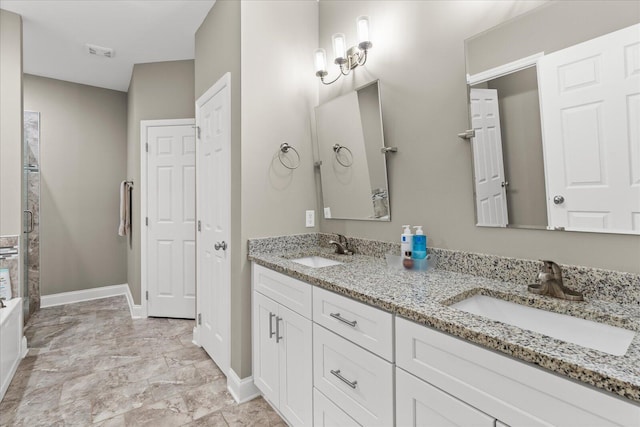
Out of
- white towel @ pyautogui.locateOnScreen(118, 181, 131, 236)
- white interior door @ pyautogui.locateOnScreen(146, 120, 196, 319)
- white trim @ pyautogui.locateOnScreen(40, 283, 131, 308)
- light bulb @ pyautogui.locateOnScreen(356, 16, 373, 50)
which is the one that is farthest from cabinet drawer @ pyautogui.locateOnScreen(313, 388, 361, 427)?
white trim @ pyautogui.locateOnScreen(40, 283, 131, 308)

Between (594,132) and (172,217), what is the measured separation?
3392mm

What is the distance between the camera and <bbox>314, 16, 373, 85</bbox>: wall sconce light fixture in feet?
5.81

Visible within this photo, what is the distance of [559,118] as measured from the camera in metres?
1.15

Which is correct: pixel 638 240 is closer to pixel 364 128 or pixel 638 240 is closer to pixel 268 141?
pixel 364 128

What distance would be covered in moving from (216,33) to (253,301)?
6.28ft

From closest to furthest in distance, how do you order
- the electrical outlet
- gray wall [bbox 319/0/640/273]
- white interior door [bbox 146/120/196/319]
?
gray wall [bbox 319/0/640/273] → the electrical outlet → white interior door [bbox 146/120/196/319]

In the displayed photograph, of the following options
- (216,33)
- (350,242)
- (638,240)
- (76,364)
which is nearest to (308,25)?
(216,33)

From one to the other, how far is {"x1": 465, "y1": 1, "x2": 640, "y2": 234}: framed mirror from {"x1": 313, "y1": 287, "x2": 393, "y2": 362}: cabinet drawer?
68 centimetres

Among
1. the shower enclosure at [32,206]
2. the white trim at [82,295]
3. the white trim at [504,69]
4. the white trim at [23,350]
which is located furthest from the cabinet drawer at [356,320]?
the shower enclosure at [32,206]

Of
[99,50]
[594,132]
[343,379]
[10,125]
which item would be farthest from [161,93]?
[594,132]

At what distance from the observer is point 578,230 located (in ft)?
3.67

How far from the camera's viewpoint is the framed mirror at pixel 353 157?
184 cm

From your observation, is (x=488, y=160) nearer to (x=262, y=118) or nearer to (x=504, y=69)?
(x=504, y=69)

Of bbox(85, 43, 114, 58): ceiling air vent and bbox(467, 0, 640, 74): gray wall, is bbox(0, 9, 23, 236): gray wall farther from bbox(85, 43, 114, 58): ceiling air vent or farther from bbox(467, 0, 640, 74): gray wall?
bbox(467, 0, 640, 74): gray wall
